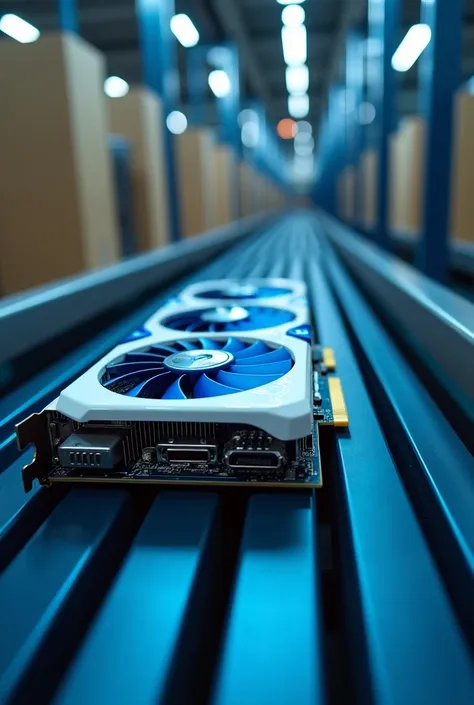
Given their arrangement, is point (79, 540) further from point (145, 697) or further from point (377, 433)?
point (377, 433)

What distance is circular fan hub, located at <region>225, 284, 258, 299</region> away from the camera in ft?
7.36

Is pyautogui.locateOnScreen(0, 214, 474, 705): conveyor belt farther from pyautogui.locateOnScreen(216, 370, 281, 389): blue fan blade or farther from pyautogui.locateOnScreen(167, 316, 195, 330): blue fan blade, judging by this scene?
pyautogui.locateOnScreen(167, 316, 195, 330): blue fan blade

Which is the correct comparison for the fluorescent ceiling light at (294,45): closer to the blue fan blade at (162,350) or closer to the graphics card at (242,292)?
the graphics card at (242,292)

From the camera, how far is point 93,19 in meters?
11.6

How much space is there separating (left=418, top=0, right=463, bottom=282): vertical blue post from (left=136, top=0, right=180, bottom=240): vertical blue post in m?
3.50

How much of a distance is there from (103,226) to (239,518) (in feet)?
12.4

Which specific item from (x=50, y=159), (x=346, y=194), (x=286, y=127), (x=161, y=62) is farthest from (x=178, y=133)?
(x=286, y=127)

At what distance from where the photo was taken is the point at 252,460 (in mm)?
971

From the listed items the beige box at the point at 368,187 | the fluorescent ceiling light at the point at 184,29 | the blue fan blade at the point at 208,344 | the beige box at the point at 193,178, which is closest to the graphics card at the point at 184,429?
the blue fan blade at the point at 208,344

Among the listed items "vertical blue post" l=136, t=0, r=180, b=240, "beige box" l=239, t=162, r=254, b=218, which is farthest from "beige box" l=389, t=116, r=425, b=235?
"beige box" l=239, t=162, r=254, b=218

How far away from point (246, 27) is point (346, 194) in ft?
14.0

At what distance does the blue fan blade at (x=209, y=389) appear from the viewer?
1.10 meters

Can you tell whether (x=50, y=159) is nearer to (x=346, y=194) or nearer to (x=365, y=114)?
(x=365, y=114)

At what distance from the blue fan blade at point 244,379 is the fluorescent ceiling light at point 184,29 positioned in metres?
9.05
